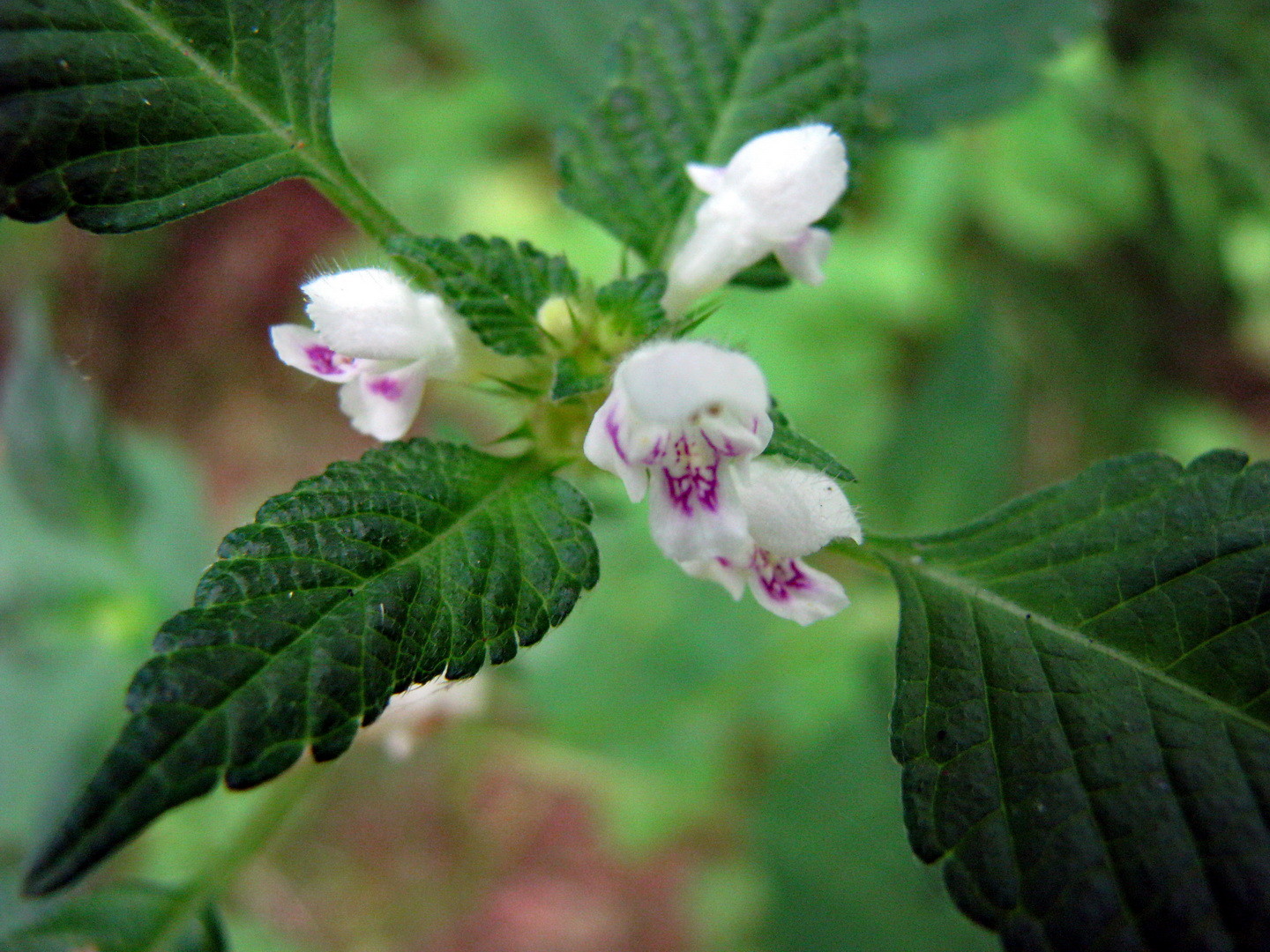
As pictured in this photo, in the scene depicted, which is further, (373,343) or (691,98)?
(691,98)

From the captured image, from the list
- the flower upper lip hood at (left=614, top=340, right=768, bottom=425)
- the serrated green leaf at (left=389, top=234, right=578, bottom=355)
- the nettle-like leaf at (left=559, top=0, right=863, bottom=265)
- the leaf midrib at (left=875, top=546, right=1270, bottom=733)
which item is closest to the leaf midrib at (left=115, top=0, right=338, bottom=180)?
the serrated green leaf at (left=389, top=234, right=578, bottom=355)

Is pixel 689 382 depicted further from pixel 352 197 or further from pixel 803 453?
pixel 352 197

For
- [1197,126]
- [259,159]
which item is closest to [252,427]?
[259,159]

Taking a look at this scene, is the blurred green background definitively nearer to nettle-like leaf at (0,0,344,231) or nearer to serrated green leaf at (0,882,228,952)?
serrated green leaf at (0,882,228,952)

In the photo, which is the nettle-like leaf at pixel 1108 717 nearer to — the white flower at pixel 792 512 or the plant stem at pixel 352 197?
the white flower at pixel 792 512

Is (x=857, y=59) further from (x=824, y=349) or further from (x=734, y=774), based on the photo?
(x=734, y=774)

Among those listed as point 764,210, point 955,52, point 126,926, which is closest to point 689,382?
point 764,210
